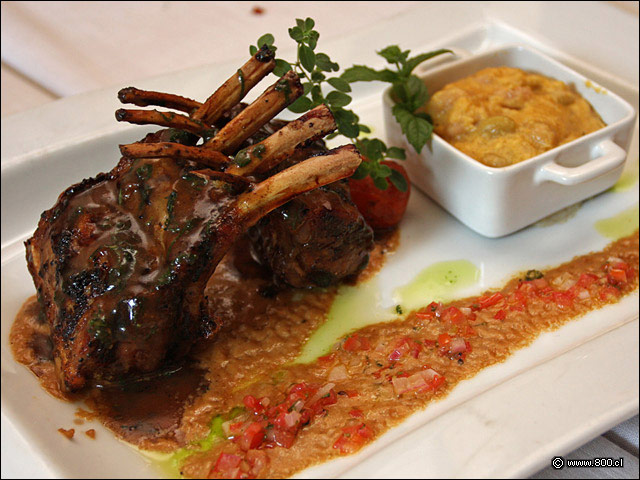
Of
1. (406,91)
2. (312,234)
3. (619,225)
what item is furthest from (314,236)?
(619,225)

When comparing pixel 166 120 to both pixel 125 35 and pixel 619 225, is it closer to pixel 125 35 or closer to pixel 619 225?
pixel 619 225

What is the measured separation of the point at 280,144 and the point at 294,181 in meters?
0.18

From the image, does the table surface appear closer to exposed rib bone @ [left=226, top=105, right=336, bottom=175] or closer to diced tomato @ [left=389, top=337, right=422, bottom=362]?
exposed rib bone @ [left=226, top=105, right=336, bottom=175]

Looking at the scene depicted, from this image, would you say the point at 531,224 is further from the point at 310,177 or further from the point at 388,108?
the point at 310,177

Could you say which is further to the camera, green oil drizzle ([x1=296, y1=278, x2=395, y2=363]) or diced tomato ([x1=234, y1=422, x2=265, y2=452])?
green oil drizzle ([x1=296, y1=278, x2=395, y2=363])

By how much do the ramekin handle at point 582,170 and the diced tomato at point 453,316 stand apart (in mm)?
797

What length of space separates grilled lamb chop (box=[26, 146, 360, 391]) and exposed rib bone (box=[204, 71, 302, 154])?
22 centimetres

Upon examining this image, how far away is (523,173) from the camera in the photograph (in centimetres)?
350

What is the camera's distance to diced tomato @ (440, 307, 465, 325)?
326cm

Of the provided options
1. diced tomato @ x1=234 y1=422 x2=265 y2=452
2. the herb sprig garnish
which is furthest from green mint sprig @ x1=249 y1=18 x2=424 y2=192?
diced tomato @ x1=234 y1=422 x2=265 y2=452

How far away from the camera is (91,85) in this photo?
529 cm

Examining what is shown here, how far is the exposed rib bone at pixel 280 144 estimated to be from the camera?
298 cm

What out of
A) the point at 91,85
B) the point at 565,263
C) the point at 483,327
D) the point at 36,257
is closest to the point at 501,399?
the point at 483,327

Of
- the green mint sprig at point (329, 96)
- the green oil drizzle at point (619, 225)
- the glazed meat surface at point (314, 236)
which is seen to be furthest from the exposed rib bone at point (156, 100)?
the green oil drizzle at point (619, 225)
